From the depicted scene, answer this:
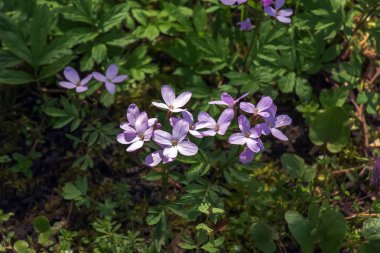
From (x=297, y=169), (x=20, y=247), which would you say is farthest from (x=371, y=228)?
(x=20, y=247)

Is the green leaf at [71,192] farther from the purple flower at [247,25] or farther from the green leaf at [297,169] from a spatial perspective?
the purple flower at [247,25]

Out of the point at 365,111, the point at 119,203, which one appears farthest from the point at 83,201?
the point at 365,111

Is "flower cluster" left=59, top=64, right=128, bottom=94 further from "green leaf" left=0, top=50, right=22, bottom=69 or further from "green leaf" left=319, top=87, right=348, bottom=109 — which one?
"green leaf" left=319, top=87, right=348, bottom=109

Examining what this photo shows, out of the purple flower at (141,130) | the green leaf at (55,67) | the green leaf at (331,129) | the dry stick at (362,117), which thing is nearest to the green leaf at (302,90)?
the green leaf at (331,129)

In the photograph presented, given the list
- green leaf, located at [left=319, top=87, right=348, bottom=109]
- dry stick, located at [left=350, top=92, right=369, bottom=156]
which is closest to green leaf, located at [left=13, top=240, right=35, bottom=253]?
green leaf, located at [left=319, top=87, right=348, bottom=109]

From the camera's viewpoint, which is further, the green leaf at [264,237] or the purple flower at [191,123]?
the green leaf at [264,237]

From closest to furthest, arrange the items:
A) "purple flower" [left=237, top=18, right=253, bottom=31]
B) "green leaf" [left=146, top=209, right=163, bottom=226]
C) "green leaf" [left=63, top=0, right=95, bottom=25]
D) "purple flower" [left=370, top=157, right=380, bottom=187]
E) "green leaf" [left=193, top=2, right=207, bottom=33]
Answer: "green leaf" [left=146, top=209, right=163, bottom=226], "purple flower" [left=370, top=157, right=380, bottom=187], "purple flower" [left=237, top=18, right=253, bottom=31], "green leaf" [left=63, top=0, right=95, bottom=25], "green leaf" [left=193, top=2, right=207, bottom=33]
